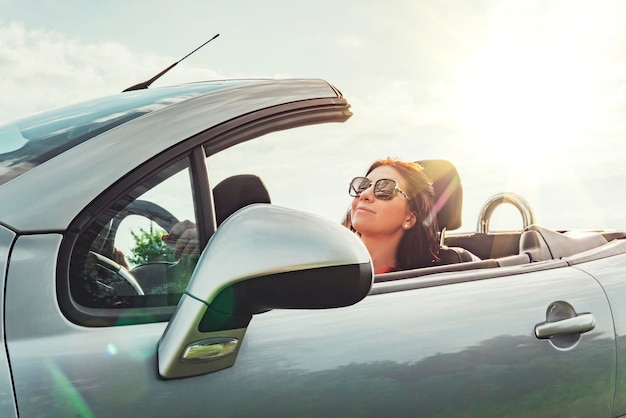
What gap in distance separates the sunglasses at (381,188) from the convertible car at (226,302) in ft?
4.09

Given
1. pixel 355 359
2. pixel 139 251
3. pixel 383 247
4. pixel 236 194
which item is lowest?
pixel 355 359

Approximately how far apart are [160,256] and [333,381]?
0.48 m

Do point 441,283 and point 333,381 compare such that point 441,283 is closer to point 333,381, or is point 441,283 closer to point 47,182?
point 333,381

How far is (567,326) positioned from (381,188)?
147 centimetres

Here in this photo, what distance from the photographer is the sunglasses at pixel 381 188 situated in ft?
10.8

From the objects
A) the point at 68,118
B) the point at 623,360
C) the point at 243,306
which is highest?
the point at 68,118

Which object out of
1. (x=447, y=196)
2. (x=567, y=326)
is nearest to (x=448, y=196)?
(x=447, y=196)

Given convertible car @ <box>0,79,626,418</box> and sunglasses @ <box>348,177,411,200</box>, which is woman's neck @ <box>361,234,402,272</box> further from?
convertible car @ <box>0,79,626,418</box>

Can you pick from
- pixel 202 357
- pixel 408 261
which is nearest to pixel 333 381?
pixel 202 357

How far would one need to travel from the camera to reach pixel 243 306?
1250mm

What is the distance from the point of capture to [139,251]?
1.54 metres

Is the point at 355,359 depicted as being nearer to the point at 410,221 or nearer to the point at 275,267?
the point at 275,267

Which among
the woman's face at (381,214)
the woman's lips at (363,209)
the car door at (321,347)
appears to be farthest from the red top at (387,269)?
the car door at (321,347)

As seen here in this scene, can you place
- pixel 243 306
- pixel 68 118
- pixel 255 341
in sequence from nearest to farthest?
pixel 243 306
pixel 255 341
pixel 68 118
